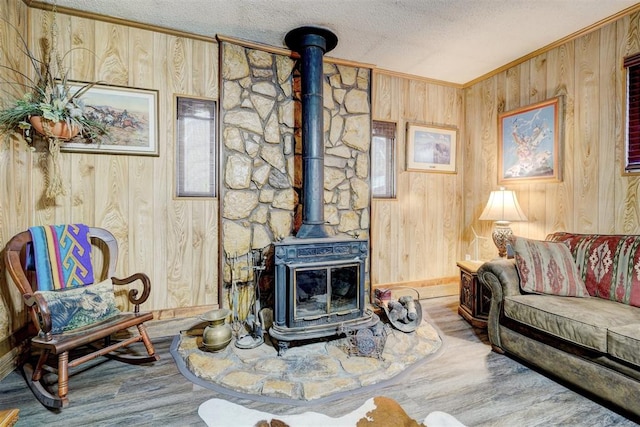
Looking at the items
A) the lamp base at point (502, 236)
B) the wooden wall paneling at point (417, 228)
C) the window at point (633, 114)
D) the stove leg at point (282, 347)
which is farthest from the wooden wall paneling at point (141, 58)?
the window at point (633, 114)

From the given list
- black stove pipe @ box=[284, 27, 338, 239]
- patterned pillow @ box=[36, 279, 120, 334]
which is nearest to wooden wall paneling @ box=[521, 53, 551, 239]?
black stove pipe @ box=[284, 27, 338, 239]

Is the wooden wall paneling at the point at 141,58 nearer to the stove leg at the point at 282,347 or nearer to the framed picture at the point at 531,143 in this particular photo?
the stove leg at the point at 282,347

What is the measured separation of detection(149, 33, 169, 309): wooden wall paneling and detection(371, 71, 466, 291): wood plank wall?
6.78 feet

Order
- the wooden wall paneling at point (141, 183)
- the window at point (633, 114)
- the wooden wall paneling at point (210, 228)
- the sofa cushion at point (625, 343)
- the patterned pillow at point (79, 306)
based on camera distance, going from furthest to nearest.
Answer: the wooden wall paneling at point (210, 228)
the wooden wall paneling at point (141, 183)
the window at point (633, 114)
the patterned pillow at point (79, 306)
the sofa cushion at point (625, 343)

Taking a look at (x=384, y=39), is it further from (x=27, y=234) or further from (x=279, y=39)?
(x=27, y=234)

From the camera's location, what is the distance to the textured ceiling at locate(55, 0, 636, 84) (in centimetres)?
235

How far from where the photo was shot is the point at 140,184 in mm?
2635

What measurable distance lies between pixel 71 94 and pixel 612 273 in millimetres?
4275

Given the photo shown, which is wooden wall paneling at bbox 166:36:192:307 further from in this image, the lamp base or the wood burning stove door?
the lamp base

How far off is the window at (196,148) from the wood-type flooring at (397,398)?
1.43 metres

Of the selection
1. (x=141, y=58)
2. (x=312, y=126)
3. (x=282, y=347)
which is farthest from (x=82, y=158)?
(x=282, y=347)

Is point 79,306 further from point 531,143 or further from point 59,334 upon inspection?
point 531,143

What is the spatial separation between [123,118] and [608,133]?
158 inches

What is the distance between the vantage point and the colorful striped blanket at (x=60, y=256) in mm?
2053
